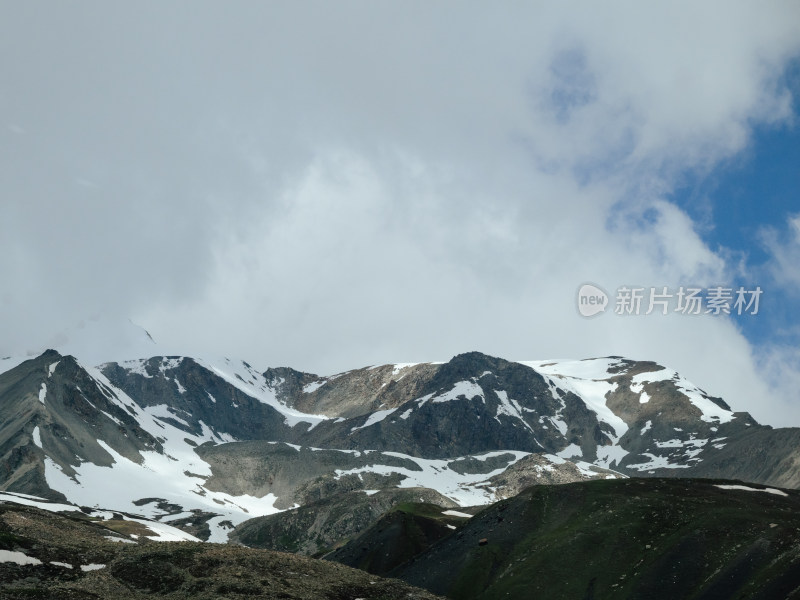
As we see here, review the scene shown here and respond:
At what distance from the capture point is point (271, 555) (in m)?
75.5

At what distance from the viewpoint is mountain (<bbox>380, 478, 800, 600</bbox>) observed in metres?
80.9

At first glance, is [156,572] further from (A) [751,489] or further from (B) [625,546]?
(A) [751,489]

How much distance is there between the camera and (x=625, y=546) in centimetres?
9381

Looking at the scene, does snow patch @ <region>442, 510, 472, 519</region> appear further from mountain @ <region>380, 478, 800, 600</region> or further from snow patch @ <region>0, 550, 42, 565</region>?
snow patch @ <region>0, 550, 42, 565</region>

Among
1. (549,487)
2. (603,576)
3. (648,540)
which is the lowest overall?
(603,576)

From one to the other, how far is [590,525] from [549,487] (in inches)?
689

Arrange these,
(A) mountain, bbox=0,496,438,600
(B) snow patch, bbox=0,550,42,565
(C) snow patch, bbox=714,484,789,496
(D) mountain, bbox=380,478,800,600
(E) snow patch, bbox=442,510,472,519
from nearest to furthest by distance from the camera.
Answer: (A) mountain, bbox=0,496,438,600
(B) snow patch, bbox=0,550,42,565
(D) mountain, bbox=380,478,800,600
(C) snow patch, bbox=714,484,789,496
(E) snow patch, bbox=442,510,472,519

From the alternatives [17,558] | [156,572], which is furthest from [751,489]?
[17,558]

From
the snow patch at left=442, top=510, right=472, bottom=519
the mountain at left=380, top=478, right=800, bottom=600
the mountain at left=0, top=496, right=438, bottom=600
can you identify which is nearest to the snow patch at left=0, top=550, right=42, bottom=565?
the mountain at left=0, top=496, right=438, bottom=600

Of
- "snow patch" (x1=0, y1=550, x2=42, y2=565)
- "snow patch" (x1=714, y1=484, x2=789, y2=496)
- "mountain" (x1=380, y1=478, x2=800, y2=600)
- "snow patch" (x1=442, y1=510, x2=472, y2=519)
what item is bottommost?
"snow patch" (x1=0, y1=550, x2=42, y2=565)

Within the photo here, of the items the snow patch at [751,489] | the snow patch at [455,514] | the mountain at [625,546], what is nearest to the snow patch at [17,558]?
the mountain at [625,546]

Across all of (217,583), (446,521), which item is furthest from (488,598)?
(446,521)

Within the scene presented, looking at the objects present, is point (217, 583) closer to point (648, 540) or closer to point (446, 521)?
point (648, 540)

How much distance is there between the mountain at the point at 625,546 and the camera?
265 ft
